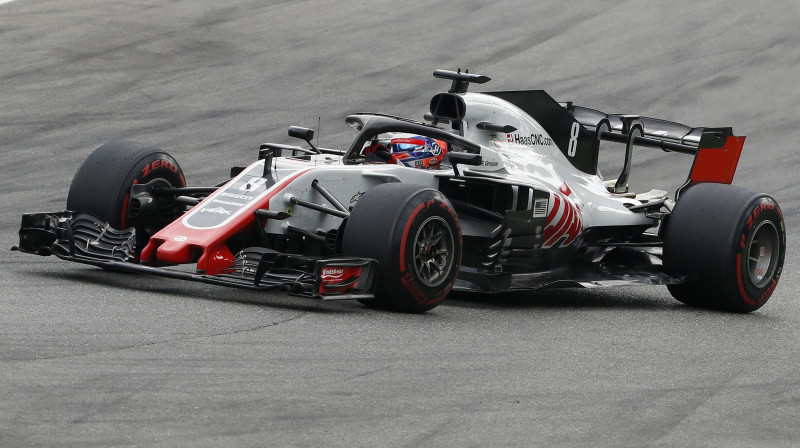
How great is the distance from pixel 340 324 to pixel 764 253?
4.08 metres

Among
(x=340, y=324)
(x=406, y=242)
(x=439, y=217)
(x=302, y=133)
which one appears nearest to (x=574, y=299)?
(x=439, y=217)

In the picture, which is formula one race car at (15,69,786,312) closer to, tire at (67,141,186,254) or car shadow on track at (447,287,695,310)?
tire at (67,141,186,254)

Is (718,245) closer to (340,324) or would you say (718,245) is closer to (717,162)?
(717,162)

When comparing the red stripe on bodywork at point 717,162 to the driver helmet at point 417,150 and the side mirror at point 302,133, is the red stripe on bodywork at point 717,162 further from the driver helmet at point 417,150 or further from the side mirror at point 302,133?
the side mirror at point 302,133

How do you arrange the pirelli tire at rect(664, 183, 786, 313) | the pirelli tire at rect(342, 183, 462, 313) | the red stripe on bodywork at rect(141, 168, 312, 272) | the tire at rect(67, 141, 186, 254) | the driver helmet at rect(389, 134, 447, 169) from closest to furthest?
the pirelli tire at rect(342, 183, 462, 313)
the red stripe on bodywork at rect(141, 168, 312, 272)
the tire at rect(67, 141, 186, 254)
the pirelli tire at rect(664, 183, 786, 313)
the driver helmet at rect(389, 134, 447, 169)

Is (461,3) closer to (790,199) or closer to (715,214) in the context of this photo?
(790,199)

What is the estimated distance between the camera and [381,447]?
638 cm

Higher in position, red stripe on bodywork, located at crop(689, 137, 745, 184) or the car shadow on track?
red stripe on bodywork, located at crop(689, 137, 745, 184)

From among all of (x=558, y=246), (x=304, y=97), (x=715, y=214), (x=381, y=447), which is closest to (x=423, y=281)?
(x=558, y=246)

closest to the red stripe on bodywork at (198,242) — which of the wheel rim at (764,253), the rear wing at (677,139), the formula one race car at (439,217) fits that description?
the formula one race car at (439,217)

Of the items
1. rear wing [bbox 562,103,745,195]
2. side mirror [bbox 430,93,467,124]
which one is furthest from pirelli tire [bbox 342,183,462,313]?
rear wing [bbox 562,103,745,195]

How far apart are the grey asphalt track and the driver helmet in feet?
3.83

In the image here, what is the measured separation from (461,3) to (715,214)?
16893 millimetres

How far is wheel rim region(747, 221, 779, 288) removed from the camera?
11.3 metres
